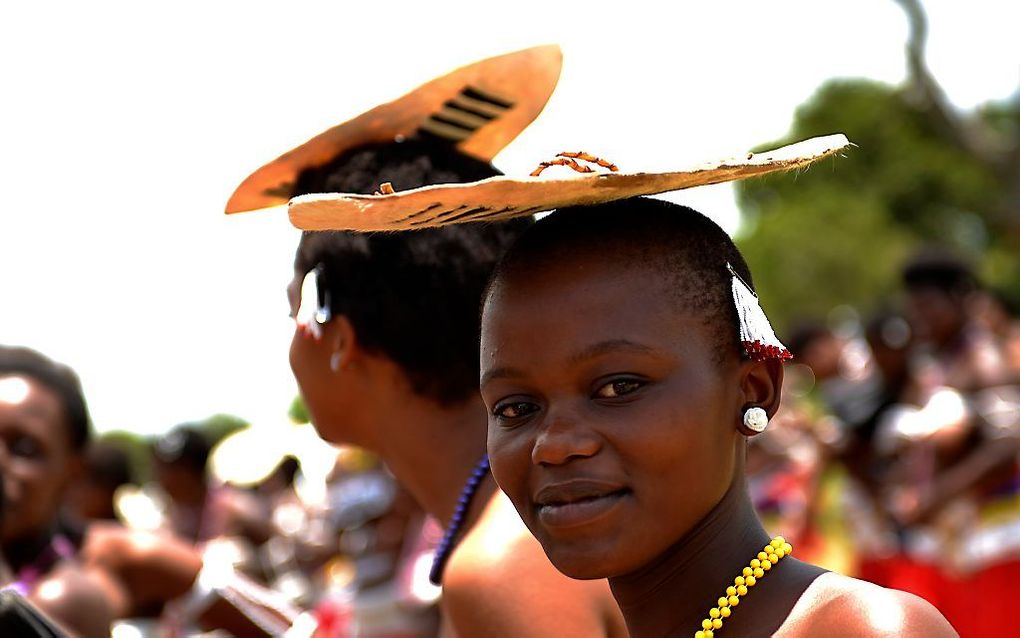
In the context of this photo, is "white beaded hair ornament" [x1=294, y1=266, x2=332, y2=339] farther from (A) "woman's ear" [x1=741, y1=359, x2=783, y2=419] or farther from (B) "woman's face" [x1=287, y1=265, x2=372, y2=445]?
(A) "woman's ear" [x1=741, y1=359, x2=783, y2=419]

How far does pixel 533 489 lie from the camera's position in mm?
2121

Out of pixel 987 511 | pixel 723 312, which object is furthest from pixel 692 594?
pixel 987 511

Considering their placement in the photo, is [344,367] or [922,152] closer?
[344,367]

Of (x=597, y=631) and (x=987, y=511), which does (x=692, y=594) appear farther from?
(x=987, y=511)

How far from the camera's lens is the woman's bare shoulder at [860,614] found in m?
1.84

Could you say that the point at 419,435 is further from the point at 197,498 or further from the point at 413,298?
the point at 197,498

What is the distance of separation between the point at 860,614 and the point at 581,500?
432 mm

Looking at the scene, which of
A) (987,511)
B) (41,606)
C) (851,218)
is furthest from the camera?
(851,218)

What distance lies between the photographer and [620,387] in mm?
2068

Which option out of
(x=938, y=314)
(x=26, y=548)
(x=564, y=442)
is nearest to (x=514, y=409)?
(x=564, y=442)

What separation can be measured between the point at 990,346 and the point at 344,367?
5402 millimetres

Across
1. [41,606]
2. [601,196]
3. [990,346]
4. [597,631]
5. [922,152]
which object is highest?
[601,196]

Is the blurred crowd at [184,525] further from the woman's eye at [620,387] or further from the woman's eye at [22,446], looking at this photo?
the woman's eye at [620,387]

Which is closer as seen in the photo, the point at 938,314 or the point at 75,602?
the point at 75,602
